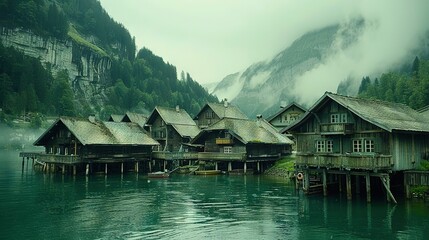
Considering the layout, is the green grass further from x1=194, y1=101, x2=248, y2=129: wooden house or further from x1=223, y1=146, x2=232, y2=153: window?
x1=194, y1=101, x2=248, y2=129: wooden house

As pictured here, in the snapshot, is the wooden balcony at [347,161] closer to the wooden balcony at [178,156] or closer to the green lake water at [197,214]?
the green lake water at [197,214]

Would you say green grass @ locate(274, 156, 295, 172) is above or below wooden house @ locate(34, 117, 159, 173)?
below

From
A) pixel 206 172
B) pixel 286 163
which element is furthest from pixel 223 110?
pixel 206 172

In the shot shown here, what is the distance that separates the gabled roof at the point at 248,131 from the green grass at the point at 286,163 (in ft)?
9.75

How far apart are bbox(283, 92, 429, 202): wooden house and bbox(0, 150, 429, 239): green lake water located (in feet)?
10.9

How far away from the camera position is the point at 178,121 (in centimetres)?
7931

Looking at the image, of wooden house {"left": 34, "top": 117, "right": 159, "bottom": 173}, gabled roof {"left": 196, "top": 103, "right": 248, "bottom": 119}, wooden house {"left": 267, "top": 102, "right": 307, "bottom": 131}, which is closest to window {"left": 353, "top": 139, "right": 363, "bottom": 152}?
wooden house {"left": 34, "top": 117, "right": 159, "bottom": 173}

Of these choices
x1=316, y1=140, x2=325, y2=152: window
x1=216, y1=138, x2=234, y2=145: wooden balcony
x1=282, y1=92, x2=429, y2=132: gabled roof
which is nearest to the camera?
x1=282, y1=92, x2=429, y2=132: gabled roof

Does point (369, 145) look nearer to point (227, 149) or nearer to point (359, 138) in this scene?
point (359, 138)

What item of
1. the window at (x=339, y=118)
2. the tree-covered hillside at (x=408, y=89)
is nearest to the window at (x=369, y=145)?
the window at (x=339, y=118)

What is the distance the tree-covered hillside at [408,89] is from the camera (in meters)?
111

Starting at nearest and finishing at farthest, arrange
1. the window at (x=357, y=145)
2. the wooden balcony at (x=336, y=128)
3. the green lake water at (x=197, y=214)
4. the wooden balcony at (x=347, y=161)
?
the green lake water at (x=197, y=214) → the wooden balcony at (x=347, y=161) → the wooden balcony at (x=336, y=128) → the window at (x=357, y=145)

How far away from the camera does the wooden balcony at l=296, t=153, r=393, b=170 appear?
32.1 metres

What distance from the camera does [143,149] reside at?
67.4 metres
